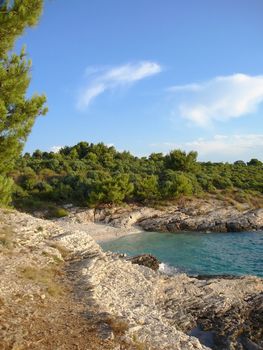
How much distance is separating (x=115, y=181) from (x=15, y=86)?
3126 centimetres

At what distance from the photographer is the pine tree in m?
13.6

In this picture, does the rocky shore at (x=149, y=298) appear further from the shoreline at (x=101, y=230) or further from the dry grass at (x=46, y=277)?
the shoreline at (x=101, y=230)

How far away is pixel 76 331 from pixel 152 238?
1074 inches

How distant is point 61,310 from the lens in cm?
1084

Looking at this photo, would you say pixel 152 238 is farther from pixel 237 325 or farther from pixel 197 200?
pixel 237 325

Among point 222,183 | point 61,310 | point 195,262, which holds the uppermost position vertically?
point 222,183

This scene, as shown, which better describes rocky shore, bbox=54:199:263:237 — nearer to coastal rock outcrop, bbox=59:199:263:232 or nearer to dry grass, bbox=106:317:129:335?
coastal rock outcrop, bbox=59:199:263:232

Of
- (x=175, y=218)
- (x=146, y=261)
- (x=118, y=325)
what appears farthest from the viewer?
(x=175, y=218)

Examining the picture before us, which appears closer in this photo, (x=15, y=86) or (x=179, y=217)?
(x=15, y=86)

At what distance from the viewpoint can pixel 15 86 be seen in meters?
14.3

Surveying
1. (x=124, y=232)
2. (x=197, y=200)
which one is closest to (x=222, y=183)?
(x=197, y=200)

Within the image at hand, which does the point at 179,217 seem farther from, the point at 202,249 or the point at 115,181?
the point at 202,249

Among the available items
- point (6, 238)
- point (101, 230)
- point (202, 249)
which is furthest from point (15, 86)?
point (101, 230)

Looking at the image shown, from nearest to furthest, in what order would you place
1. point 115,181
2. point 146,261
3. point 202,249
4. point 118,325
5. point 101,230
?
point 118,325 < point 146,261 < point 202,249 < point 101,230 < point 115,181
